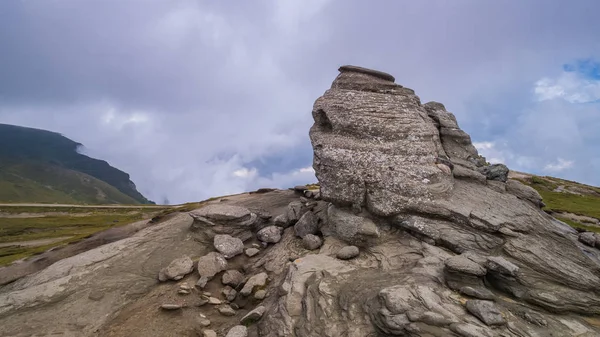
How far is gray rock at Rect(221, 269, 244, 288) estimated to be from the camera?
27.0 metres

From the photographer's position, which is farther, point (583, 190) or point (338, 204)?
point (583, 190)

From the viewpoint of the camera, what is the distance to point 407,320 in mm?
17062

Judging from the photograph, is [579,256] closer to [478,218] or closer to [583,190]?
[478,218]

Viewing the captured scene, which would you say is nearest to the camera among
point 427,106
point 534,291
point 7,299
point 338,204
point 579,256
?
point 534,291

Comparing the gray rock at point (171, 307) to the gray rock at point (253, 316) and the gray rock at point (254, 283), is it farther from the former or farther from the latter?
the gray rock at point (253, 316)

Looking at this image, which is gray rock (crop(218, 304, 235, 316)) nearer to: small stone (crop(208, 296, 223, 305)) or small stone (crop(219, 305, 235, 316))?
small stone (crop(219, 305, 235, 316))

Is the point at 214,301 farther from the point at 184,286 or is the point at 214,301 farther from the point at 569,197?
the point at 569,197

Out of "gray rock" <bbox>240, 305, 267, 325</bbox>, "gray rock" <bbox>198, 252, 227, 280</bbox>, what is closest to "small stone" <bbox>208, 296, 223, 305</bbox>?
"gray rock" <bbox>198, 252, 227, 280</bbox>

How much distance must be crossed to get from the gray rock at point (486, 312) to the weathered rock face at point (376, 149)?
975 centimetres

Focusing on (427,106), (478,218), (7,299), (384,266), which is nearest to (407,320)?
(384,266)

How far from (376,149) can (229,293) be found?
16.8 m

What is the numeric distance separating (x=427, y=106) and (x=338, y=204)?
21467 mm

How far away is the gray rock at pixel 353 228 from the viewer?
26531 millimetres

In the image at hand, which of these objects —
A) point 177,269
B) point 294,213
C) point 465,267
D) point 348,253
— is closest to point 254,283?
point 177,269
